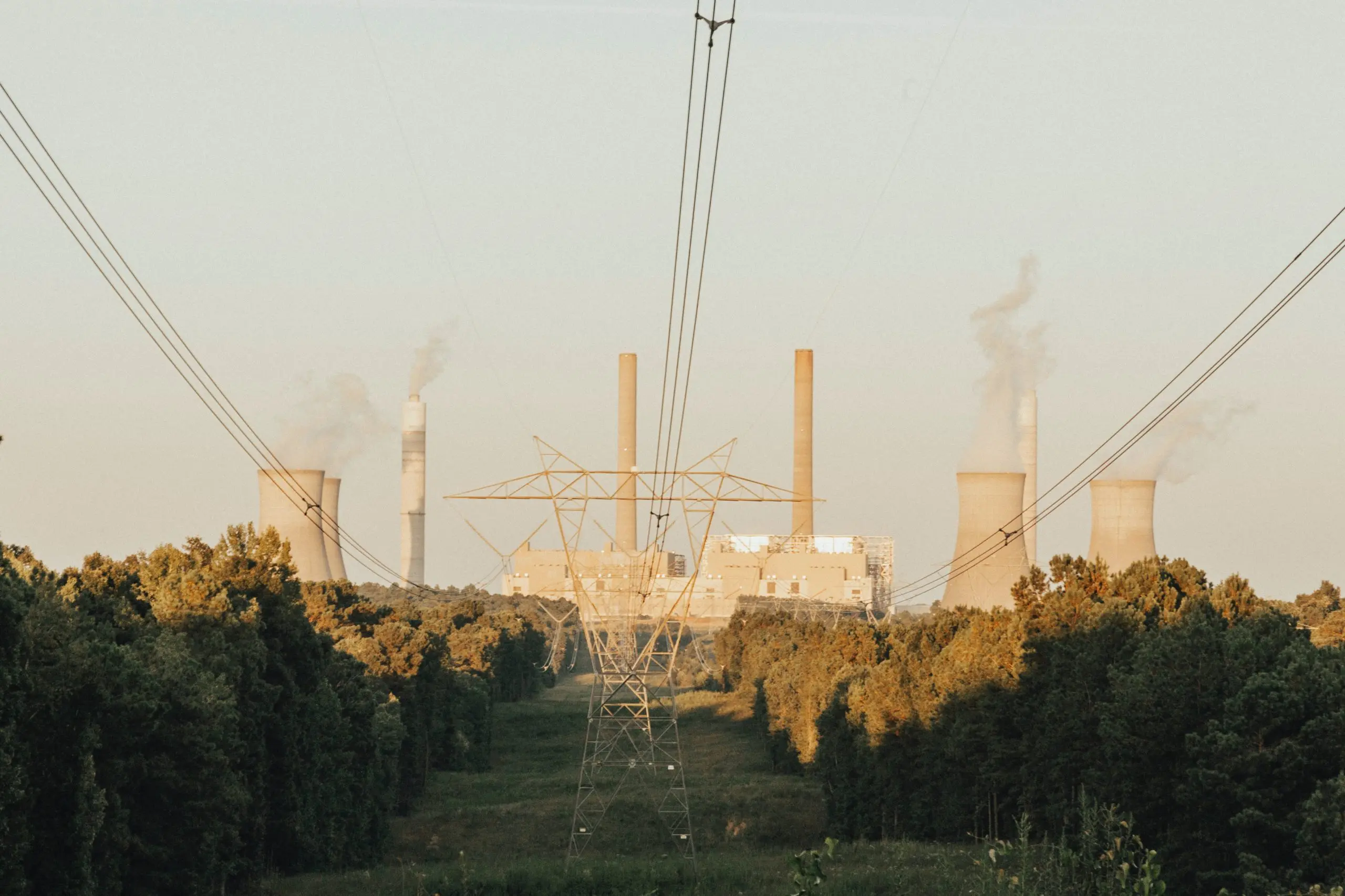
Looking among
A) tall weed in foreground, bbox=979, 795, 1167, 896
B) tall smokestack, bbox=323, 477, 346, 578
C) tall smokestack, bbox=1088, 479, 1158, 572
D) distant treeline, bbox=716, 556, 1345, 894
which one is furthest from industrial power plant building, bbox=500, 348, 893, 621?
tall weed in foreground, bbox=979, 795, 1167, 896

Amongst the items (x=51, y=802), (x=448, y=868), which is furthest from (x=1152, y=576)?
(x=51, y=802)

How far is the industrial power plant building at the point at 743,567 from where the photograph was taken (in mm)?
136500

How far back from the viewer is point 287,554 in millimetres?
40938

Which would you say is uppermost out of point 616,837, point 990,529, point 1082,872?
point 990,529

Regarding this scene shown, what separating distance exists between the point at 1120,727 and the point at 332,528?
235 ft

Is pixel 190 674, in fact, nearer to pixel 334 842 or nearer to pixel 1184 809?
pixel 334 842

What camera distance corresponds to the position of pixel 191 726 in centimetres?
2711

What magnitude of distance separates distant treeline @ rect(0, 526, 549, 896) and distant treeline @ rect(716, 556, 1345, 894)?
1475 cm

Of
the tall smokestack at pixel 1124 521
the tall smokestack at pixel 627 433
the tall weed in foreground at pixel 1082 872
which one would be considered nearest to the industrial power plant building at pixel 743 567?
the tall smokestack at pixel 627 433

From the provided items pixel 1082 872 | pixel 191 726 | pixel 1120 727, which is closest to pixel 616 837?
pixel 191 726

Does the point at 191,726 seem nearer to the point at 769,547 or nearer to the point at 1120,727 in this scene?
the point at 1120,727

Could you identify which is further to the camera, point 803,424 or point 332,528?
point 803,424

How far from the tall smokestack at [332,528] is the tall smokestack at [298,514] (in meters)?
2.41

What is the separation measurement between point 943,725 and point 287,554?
17747 mm
